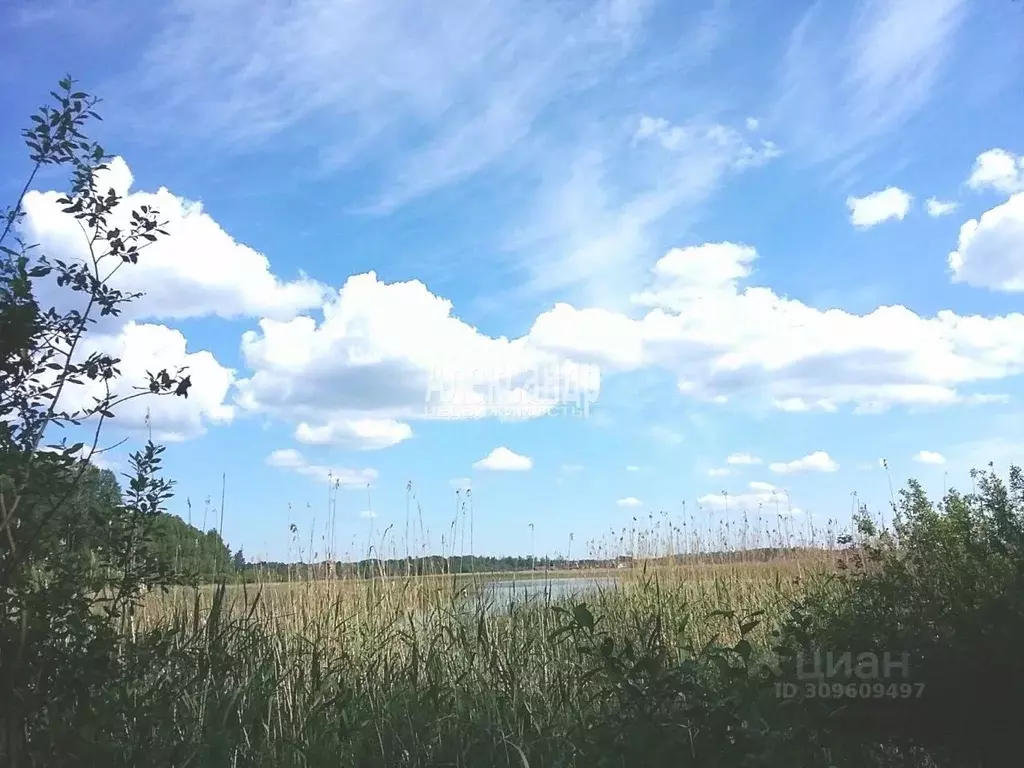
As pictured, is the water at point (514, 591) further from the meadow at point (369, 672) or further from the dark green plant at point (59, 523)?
the dark green plant at point (59, 523)

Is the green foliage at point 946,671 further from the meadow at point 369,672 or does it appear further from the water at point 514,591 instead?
the water at point 514,591

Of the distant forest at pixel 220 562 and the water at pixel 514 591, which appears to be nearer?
the distant forest at pixel 220 562

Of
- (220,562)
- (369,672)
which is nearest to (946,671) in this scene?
(369,672)

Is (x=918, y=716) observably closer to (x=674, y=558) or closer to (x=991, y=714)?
(x=991, y=714)

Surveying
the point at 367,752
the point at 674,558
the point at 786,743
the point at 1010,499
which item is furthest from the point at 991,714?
the point at 674,558

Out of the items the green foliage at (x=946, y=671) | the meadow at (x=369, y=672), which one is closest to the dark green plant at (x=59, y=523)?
the meadow at (x=369, y=672)

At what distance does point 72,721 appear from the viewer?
6.52ft

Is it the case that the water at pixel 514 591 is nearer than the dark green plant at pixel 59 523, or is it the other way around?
the dark green plant at pixel 59 523

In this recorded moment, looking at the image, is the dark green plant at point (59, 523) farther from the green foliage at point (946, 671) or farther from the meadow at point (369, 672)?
the green foliage at point (946, 671)

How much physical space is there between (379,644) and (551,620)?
3.65ft

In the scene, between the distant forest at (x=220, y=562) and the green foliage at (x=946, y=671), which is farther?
the distant forest at (x=220, y=562)

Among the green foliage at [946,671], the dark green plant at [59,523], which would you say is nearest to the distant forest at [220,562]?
the dark green plant at [59,523]

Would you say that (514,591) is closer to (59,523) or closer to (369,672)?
(369,672)

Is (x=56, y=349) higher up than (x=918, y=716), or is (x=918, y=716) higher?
(x=56, y=349)
